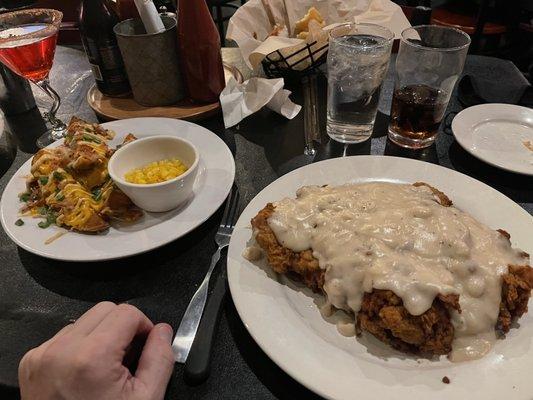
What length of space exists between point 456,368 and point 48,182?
132 cm

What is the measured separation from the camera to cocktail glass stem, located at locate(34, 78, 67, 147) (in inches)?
74.9

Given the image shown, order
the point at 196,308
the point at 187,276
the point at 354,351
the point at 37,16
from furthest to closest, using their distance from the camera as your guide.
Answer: the point at 37,16 → the point at 187,276 → the point at 196,308 → the point at 354,351

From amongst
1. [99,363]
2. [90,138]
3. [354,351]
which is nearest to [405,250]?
[354,351]

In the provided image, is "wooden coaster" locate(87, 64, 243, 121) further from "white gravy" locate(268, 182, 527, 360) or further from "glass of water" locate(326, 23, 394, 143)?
"white gravy" locate(268, 182, 527, 360)

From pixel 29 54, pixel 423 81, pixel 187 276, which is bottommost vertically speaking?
pixel 187 276

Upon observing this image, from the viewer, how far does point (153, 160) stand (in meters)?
1.52

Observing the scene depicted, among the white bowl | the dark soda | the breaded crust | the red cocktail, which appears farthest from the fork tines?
the red cocktail

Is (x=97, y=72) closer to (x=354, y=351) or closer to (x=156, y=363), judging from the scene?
(x=156, y=363)

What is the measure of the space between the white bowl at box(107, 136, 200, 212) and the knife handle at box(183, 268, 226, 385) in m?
0.36

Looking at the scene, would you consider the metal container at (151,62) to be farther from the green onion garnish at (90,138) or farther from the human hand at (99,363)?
the human hand at (99,363)

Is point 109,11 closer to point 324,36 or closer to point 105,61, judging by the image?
point 105,61

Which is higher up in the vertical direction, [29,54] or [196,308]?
[29,54]

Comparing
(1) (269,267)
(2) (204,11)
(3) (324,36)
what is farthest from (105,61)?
(1) (269,267)

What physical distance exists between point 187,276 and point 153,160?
0.51 m
